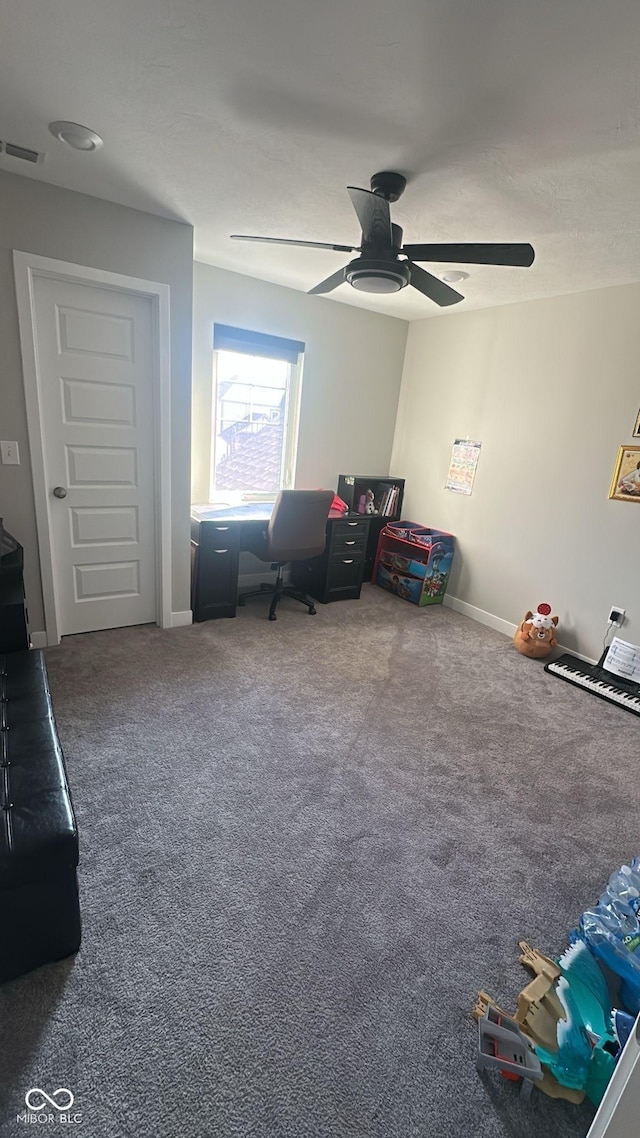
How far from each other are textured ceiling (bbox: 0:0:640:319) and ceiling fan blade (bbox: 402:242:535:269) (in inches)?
11.5

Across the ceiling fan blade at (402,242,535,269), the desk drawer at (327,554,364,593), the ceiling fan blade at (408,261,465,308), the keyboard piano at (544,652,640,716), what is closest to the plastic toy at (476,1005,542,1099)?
the keyboard piano at (544,652,640,716)

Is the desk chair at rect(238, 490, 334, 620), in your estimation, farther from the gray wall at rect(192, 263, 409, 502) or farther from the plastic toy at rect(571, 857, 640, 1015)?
the plastic toy at rect(571, 857, 640, 1015)

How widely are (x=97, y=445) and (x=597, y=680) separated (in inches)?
136

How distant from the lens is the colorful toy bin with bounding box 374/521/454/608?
4.15 m

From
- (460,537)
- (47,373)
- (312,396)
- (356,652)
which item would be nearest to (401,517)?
(460,537)

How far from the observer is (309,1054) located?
1145mm

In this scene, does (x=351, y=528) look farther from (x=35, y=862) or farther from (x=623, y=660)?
(x=35, y=862)

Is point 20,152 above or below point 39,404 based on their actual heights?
above

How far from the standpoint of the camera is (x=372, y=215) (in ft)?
6.00

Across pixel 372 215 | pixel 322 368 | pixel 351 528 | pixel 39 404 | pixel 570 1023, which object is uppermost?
pixel 372 215

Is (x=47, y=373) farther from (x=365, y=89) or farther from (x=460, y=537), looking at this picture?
(x=460, y=537)

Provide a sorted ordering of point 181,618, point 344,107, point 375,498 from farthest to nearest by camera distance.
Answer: point 375,498, point 181,618, point 344,107

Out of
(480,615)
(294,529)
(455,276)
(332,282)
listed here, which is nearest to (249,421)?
(294,529)

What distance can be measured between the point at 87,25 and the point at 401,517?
391 centimetres
